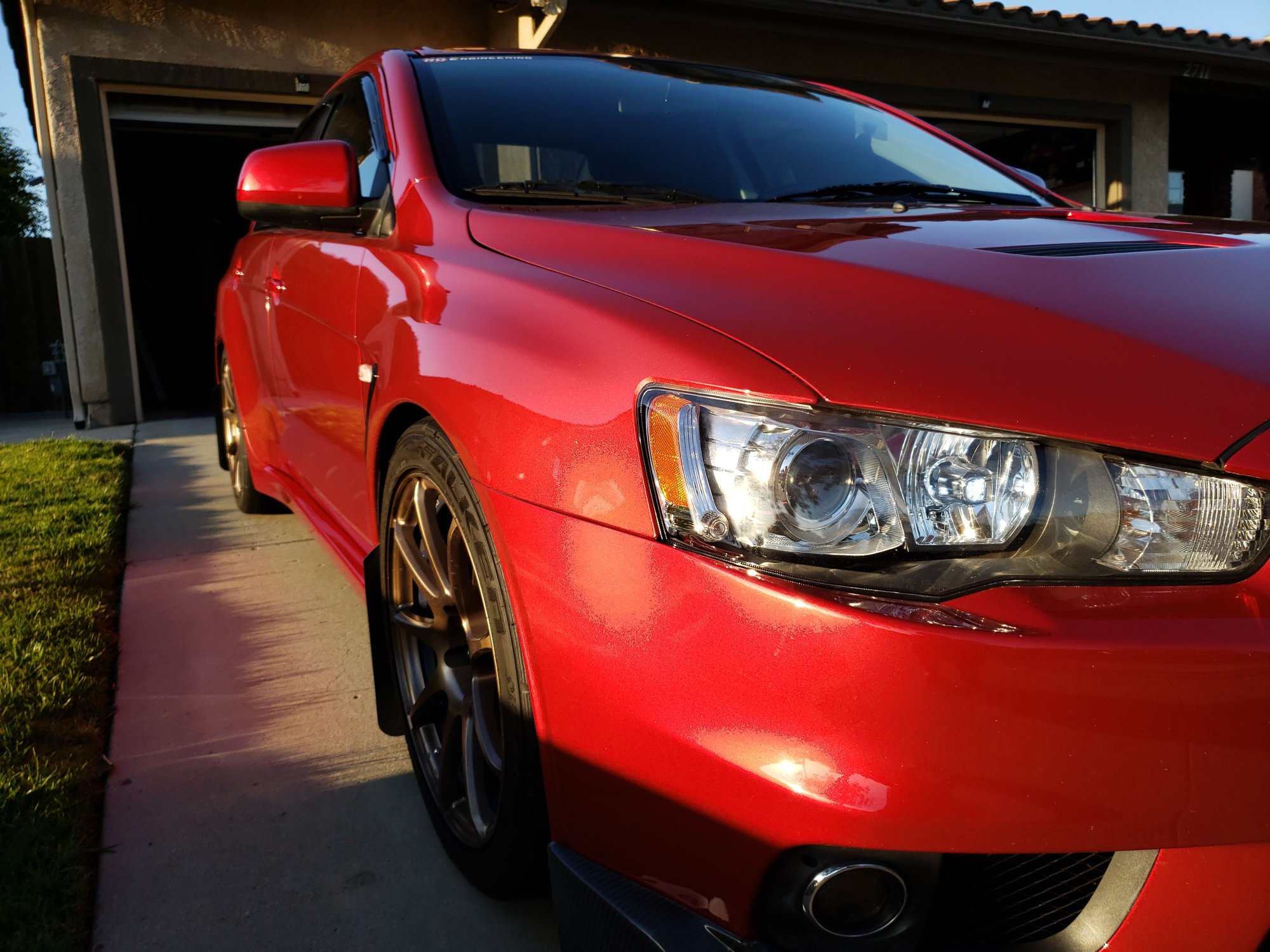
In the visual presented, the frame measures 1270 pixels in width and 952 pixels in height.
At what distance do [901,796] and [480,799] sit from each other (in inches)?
36.3

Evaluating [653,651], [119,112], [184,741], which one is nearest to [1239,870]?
[653,651]

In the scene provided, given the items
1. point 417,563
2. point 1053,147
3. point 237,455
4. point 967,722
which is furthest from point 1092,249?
point 1053,147

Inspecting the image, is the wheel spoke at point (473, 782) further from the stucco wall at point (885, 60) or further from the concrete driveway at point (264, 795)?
the stucco wall at point (885, 60)

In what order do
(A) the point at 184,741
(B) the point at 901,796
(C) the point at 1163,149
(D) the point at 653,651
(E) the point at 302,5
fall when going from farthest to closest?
(C) the point at 1163,149
(E) the point at 302,5
(A) the point at 184,741
(D) the point at 653,651
(B) the point at 901,796

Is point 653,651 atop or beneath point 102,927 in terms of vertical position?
atop

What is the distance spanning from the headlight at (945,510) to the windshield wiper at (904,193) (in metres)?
1.19

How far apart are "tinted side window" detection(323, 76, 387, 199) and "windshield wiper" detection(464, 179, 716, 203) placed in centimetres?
36

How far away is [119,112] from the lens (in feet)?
23.9

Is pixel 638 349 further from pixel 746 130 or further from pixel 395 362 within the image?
pixel 746 130

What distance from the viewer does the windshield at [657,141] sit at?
222 cm

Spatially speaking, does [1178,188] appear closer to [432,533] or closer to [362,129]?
[362,129]

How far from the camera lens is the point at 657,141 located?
2.40m

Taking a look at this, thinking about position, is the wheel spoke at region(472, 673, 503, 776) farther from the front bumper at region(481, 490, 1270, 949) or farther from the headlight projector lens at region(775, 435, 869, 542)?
the headlight projector lens at region(775, 435, 869, 542)

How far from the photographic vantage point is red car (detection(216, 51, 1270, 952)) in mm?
1039
